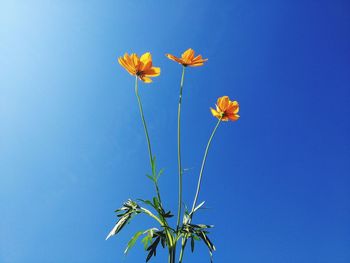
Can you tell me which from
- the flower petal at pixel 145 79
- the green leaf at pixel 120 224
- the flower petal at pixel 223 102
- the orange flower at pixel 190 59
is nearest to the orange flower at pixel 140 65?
the flower petal at pixel 145 79

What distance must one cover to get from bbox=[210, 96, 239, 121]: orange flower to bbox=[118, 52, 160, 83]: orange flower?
1.56 ft

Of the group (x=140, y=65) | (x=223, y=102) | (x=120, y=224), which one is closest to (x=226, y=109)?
(x=223, y=102)

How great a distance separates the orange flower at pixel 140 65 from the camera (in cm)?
228

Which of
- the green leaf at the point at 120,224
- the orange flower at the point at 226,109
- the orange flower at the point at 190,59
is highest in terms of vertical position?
the orange flower at the point at 190,59

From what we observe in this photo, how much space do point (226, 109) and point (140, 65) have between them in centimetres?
66

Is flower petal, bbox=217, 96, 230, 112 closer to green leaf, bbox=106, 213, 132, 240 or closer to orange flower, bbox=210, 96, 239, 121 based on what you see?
orange flower, bbox=210, 96, 239, 121

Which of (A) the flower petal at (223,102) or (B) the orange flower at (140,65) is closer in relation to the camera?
(B) the orange flower at (140,65)

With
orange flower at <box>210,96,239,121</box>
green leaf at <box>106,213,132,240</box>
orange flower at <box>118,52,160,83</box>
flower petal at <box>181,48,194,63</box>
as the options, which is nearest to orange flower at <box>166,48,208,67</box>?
flower petal at <box>181,48,194,63</box>

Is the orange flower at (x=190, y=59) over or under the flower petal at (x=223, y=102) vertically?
over

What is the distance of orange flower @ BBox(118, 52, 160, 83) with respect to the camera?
2279mm

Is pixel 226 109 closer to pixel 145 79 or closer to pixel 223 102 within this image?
pixel 223 102

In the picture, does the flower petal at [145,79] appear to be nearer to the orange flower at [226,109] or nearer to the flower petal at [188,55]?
the flower petal at [188,55]

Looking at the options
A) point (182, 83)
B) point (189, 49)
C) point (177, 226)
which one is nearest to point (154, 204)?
point (177, 226)

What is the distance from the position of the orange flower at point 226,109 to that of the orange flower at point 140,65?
1.56 feet
